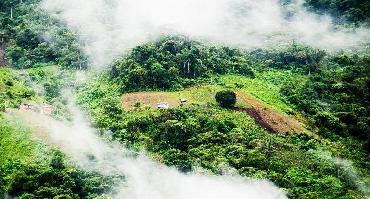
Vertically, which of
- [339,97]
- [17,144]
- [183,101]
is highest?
[183,101]

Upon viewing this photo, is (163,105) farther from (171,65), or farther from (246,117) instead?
(171,65)

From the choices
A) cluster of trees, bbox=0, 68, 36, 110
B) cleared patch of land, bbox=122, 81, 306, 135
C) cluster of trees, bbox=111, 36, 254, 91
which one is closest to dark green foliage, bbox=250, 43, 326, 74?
cluster of trees, bbox=111, 36, 254, 91

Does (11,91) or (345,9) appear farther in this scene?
(345,9)

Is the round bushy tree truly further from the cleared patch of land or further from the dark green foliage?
the dark green foliage

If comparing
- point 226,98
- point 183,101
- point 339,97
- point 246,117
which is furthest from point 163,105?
point 339,97

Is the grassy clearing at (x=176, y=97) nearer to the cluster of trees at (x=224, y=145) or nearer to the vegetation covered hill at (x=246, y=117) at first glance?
the vegetation covered hill at (x=246, y=117)

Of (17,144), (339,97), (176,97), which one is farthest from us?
(339,97)

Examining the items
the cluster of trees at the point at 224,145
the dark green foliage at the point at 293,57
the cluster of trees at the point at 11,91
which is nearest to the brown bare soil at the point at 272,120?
the cluster of trees at the point at 224,145
